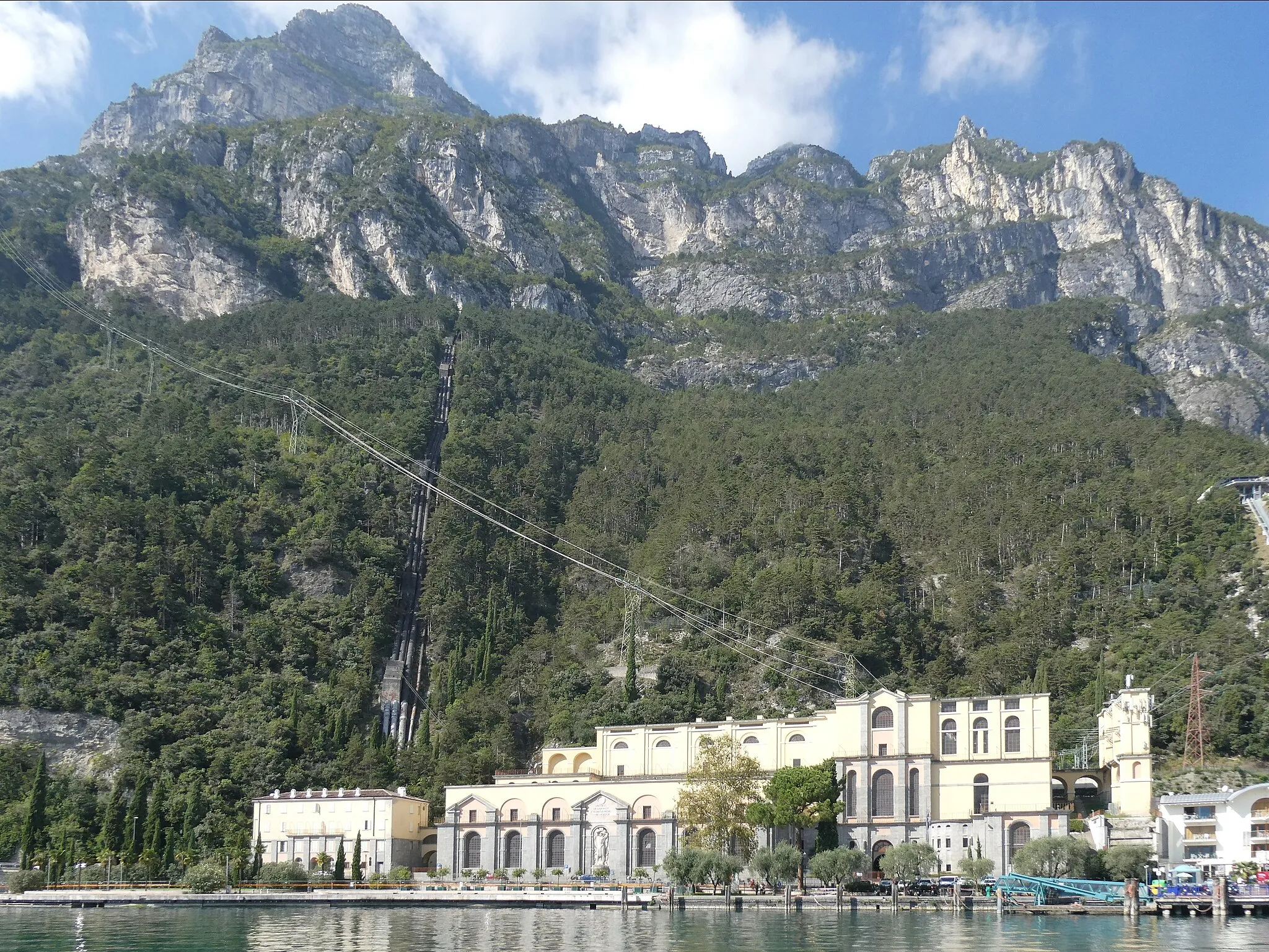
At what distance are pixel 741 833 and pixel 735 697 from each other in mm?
27604

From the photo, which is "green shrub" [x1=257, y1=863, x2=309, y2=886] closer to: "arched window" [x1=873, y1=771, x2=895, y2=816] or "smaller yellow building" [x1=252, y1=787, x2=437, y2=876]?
"smaller yellow building" [x1=252, y1=787, x2=437, y2=876]

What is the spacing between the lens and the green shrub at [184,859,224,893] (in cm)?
8231

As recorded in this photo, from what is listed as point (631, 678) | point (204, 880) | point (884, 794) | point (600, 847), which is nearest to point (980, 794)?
point (884, 794)

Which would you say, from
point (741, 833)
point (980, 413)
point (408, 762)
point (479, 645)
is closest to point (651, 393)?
point (980, 413)

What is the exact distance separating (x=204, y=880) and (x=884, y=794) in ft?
133

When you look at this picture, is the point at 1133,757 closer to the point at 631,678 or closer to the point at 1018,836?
the point at 1018,836

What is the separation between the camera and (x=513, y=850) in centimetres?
9400

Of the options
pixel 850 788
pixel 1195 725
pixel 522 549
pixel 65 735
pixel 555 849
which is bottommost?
pixel 555 849

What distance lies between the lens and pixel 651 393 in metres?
180

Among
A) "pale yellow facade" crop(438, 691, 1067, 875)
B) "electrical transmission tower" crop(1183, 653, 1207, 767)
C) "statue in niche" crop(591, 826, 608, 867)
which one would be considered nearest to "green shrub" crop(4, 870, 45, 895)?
"pale yellow facade" crop(438, 691, 1067, 875)

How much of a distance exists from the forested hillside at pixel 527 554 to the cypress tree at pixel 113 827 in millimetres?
387

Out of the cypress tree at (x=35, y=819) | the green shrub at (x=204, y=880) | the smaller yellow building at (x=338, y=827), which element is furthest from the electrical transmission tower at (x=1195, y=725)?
the cypress tree at (x=35, y=819)

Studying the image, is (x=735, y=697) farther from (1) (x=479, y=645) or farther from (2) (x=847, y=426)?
(2) (x=847, y=426)

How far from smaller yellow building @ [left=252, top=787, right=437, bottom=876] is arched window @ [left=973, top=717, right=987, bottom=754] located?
119 ft
